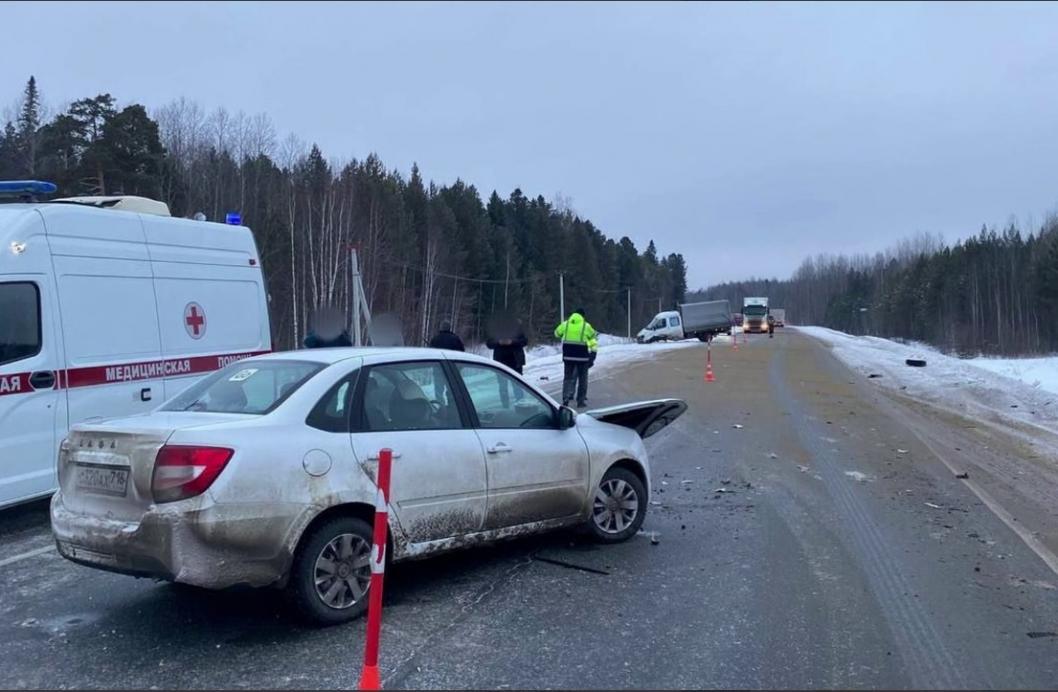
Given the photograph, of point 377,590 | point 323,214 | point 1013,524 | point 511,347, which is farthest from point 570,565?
point 323,214

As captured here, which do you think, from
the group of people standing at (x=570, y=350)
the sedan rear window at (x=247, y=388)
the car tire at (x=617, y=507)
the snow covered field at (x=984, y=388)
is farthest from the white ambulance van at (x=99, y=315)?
the snow covered field at (x=984, y=388)

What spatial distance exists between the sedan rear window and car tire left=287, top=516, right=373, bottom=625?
2.55 feet

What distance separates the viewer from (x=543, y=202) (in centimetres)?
9625

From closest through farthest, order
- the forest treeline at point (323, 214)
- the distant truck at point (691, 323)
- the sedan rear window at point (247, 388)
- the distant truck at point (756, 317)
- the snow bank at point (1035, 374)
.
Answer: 1. the sedan rear window at point (247, 388)
2. the snow bank at point (1035, 374)
3. the forest treeline at point (323, 214)
4. the distant truck at point (691, 323)
5. the distant truck at point (756, 317)

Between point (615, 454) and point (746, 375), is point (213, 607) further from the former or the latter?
point (746, 375)

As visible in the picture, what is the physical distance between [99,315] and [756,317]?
3029 inches

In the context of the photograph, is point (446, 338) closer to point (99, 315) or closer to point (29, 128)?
point (99, 315)

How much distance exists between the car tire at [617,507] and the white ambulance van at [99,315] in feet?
14.9

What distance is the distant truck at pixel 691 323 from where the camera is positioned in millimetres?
63188

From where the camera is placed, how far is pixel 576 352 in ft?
54.2

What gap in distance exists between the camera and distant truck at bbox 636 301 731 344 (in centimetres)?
6319

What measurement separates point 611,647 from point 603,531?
2.05 m

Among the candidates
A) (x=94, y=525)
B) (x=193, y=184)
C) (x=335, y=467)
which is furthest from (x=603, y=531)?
(x=193, y=184)

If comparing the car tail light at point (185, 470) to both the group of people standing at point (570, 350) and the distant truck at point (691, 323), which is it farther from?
the distant truck at point (691, 323)
